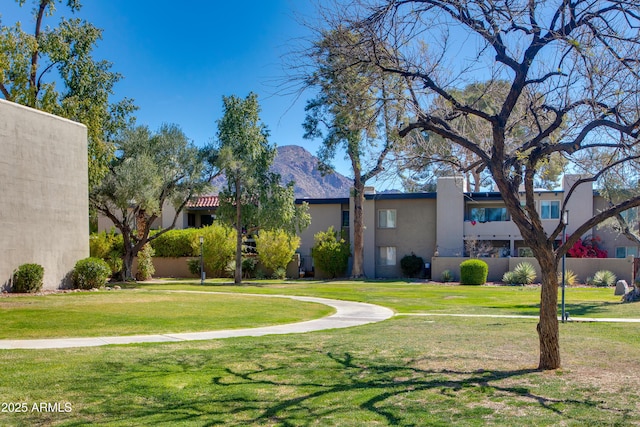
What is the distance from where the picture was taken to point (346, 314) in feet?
62.3

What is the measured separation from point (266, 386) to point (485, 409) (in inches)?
110

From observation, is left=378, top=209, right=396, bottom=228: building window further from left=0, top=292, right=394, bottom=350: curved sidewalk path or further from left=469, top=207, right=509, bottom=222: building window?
left=0, top=292, right=394, bottom=350: curved sidewalk path

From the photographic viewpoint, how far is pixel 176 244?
47.0 meters

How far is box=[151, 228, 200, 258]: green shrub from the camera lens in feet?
153

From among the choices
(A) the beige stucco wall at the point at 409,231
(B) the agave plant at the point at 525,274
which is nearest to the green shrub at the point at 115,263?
(A) the beige stucco wall at the point at 409,231

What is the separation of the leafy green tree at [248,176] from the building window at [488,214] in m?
13.4

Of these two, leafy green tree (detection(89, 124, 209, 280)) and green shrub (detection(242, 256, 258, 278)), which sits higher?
leafy green tree (detection(89, 124, 209, 280))

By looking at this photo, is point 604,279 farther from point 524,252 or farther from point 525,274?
point 524,252

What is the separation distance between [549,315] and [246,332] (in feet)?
23.8

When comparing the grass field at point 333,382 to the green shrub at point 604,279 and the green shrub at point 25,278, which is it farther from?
the green shrub at point 604,279

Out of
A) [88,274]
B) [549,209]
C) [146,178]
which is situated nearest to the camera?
[88,274]

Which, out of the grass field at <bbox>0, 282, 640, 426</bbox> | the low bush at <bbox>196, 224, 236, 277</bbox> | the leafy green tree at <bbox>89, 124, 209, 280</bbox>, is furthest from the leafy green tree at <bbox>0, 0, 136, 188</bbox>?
the grass field at <bbox>0, 282, 640, 426</bbox>

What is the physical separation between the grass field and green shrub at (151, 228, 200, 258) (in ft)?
113

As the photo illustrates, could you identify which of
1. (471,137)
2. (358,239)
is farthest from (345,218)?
(471,137)
